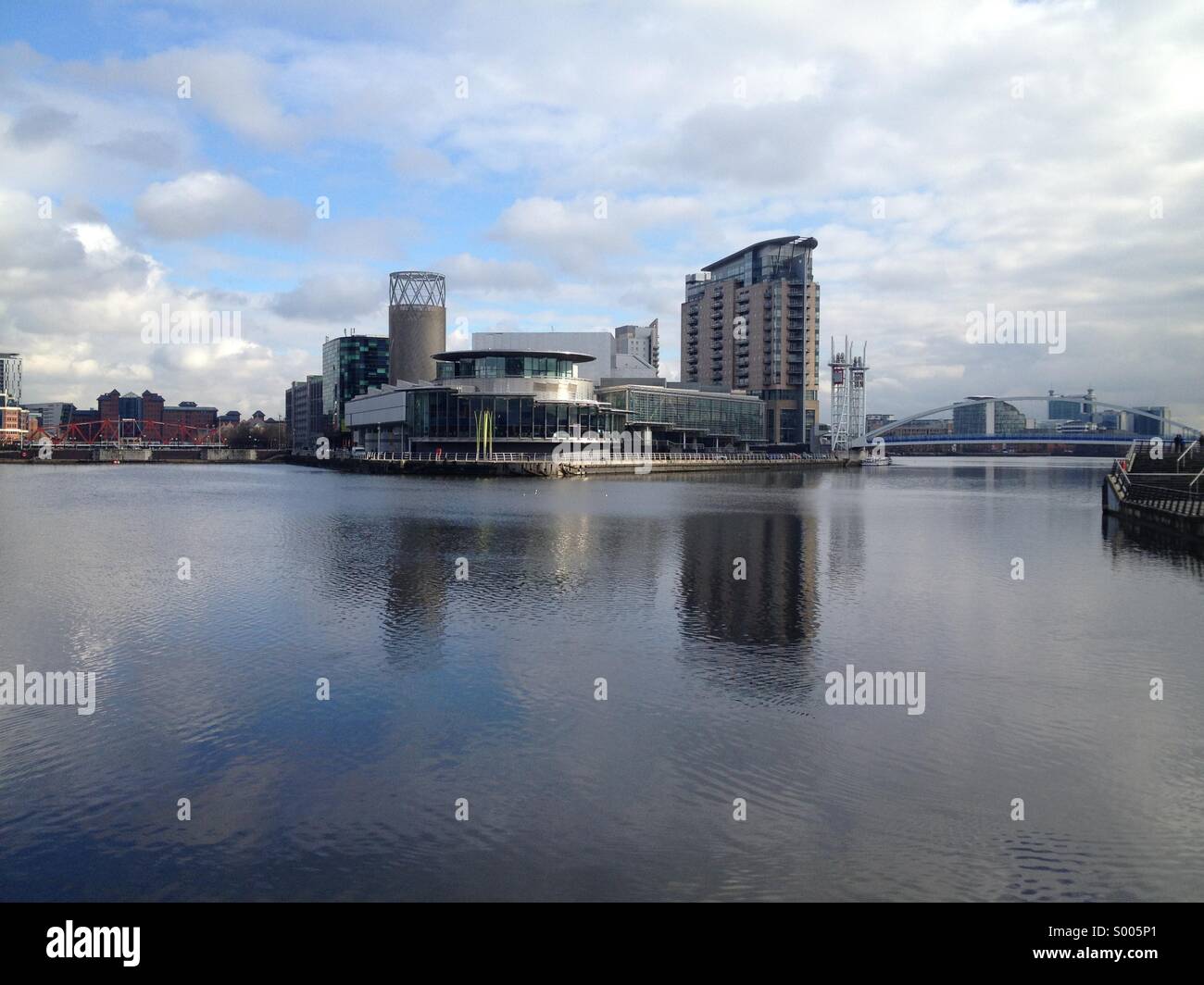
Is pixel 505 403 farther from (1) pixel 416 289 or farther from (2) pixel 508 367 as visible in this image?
(1) pixel 416 289

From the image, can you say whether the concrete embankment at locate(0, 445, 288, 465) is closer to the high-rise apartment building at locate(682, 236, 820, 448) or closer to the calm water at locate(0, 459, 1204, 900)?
the high-rise apartment building at locate(682, 236, 820, 448)

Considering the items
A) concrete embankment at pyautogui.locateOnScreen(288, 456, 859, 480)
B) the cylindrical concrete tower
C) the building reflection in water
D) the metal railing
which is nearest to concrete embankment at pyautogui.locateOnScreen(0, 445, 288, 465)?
the cylindrical concrete tower

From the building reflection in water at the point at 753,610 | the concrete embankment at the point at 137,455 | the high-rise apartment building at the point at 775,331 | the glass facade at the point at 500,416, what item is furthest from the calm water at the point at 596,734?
the concrete embankment at the point at 137,455

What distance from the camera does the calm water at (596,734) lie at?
9.66 metres

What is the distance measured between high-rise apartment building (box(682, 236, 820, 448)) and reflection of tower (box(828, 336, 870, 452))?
59.8 feet

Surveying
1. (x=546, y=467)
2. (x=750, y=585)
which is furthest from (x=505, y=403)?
(x=750, y=585)

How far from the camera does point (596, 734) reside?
13555 millimetres

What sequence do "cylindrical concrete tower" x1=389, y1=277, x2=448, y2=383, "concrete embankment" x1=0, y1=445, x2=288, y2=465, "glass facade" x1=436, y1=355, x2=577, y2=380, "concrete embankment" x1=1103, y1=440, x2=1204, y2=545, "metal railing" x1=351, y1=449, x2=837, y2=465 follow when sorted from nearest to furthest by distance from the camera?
"concrete embankment" x1=1103, y1=440, x2=1204, y2=545 < "metal railing" x1=351, y1=449, x2=837, y2=465 < "glass facade" x1=436, y1=355, x2=577, y2=380 < "concrete embankment" x1=0, y1=445, x2=288, y2=465 < "cylindrical concrete tower" x1=389, y1=277, x2=448, y2=383

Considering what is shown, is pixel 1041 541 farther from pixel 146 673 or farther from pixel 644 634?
pixel 146 673

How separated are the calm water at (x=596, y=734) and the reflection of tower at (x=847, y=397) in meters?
160

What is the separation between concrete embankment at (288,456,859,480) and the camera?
316ft
